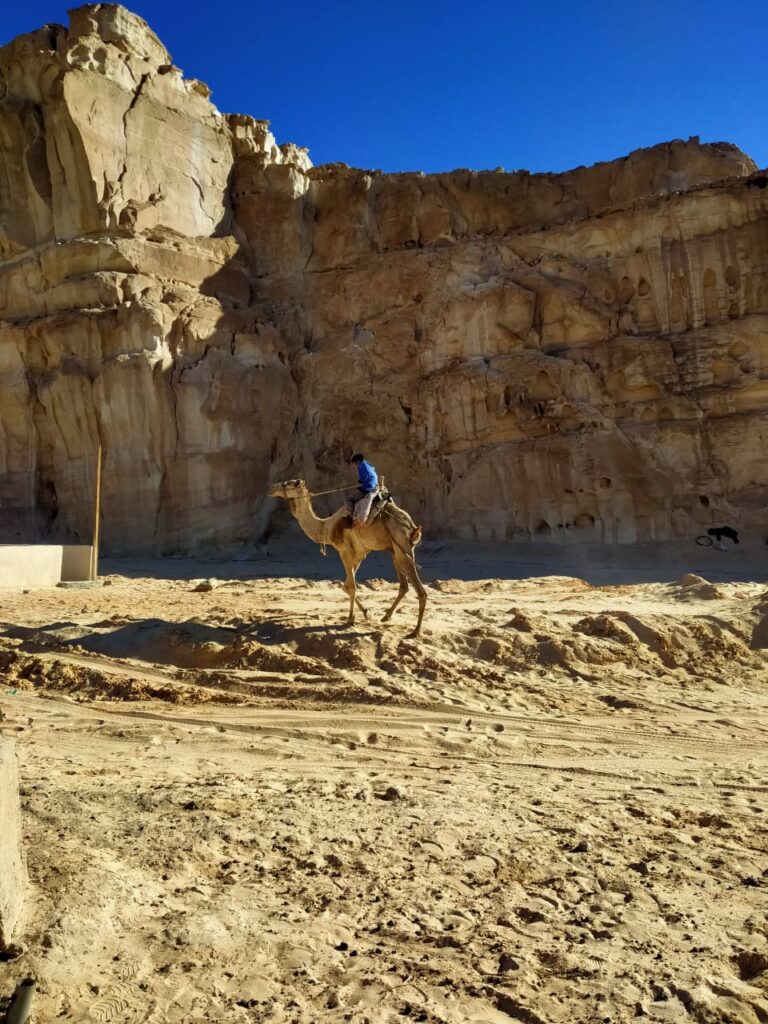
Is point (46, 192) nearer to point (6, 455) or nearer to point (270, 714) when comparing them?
point (6, 455)

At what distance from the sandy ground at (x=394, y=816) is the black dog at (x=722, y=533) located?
38.7 feet

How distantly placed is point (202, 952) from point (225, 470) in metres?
22.2

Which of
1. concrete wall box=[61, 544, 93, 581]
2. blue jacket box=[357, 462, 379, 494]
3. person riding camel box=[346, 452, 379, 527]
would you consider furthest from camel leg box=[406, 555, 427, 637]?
concrete wall box=[61, 544, 93, 581]

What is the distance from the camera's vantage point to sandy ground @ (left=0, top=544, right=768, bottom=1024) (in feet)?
10.8

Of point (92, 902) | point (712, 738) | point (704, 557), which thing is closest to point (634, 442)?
point (704, 557)

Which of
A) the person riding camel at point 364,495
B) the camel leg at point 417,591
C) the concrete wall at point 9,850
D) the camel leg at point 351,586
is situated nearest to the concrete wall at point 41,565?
the camel leg at point 351,586

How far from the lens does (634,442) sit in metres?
23.7

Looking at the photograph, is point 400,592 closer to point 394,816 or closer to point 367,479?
point 367,479

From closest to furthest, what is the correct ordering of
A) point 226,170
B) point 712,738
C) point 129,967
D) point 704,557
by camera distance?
1. point 129,967
2. point 712,738
3. point 704,557
4. point 226,170

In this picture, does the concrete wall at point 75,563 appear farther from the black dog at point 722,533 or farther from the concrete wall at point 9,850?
the black dog at point 722,533

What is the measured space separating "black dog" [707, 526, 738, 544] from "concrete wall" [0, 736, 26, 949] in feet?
71.1

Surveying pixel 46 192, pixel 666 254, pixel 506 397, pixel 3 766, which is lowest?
pixel 3 766

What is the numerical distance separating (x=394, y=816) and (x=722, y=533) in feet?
65.2

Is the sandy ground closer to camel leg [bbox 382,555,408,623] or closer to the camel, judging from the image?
camel leg [bbox 382,555,408,623]
